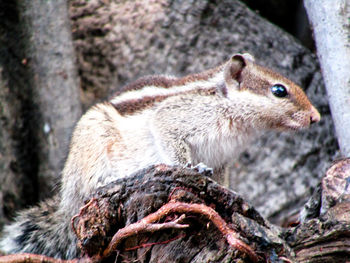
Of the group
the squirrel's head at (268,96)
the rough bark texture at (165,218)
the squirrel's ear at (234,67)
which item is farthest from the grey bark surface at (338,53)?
the rough bark texture at (165,218)

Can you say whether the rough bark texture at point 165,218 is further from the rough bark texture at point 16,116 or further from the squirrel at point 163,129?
the rough bark texture at point 16,116

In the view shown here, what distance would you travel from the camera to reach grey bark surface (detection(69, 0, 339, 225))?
5102 mm

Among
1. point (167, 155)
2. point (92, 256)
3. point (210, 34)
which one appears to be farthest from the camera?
point (210, 34)

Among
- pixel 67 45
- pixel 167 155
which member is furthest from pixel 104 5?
pixel 167 155

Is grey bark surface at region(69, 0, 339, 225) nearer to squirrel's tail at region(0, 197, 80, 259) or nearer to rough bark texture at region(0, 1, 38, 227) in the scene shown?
rough bark texture at region(0, 1, 38, 227)

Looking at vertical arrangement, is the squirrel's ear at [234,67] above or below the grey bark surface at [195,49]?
above

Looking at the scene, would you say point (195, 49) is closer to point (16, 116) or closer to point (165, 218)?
point (16, 116)

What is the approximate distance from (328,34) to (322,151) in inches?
60.0

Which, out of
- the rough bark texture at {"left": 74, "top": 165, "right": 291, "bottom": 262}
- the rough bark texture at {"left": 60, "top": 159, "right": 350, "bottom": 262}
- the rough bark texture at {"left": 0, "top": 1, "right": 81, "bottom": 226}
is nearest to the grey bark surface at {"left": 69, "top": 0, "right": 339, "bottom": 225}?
the rough bark texture at {"left": 0, "top": 1, "right": 81, "bottom": 226}

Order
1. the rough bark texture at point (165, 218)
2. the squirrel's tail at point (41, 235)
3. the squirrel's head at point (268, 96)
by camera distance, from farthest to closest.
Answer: the squirrel's head at point (268, 96)
the squirrel's tail at point (41, 235)
the rough bark texture at point (165, 218)

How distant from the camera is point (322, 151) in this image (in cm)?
504

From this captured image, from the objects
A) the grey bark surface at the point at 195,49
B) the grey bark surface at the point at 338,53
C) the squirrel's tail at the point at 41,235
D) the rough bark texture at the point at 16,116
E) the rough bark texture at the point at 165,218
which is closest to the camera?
the rough bark texture at the point at 165,218

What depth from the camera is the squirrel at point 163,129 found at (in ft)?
12.0

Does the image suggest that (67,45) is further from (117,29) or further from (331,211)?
(331,211)
